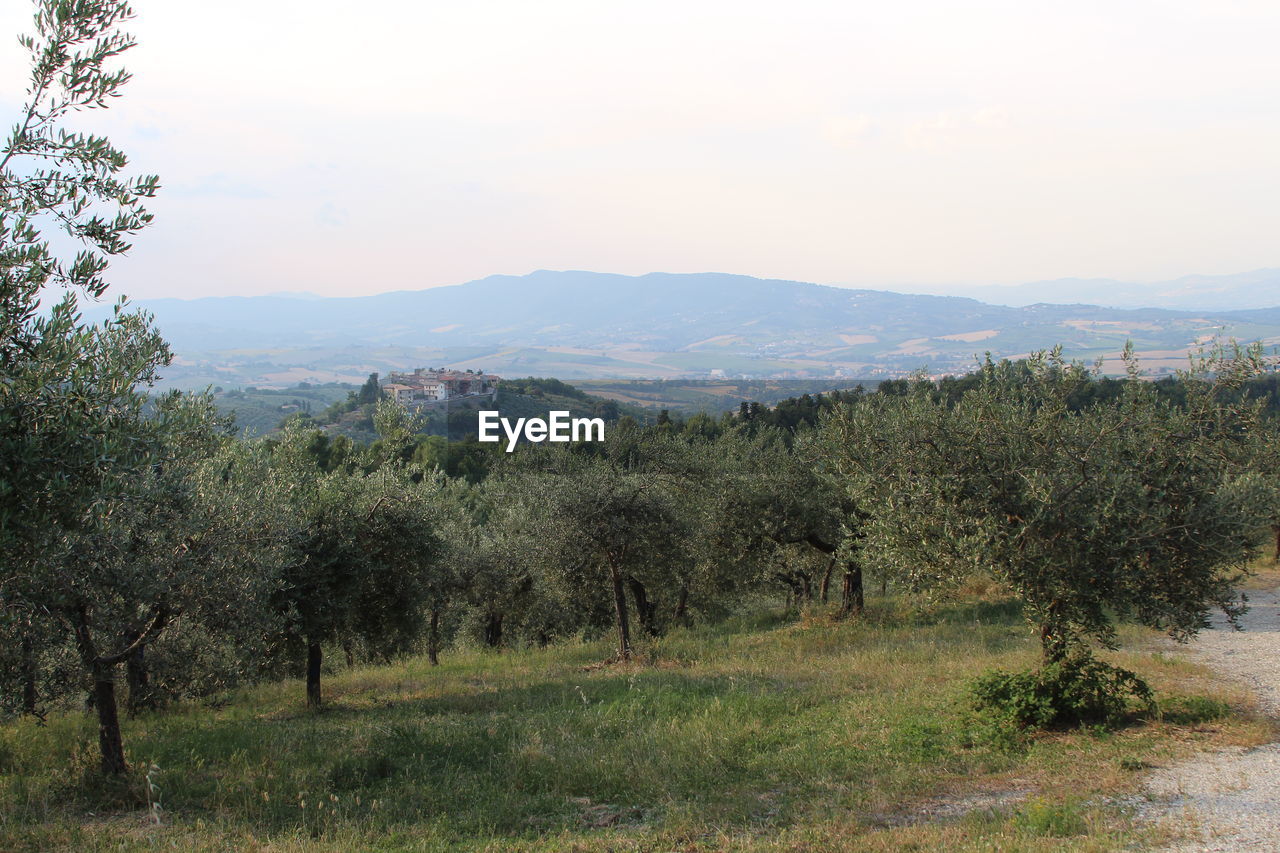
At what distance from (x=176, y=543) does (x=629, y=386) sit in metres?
123

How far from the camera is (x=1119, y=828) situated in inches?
303

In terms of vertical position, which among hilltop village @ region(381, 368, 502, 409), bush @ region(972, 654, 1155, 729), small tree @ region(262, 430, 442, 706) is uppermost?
hilltop village @ region(381, 368, 502, 409)

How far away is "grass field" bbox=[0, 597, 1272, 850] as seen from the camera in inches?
313

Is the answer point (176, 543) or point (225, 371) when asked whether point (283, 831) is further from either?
point (225, 371)

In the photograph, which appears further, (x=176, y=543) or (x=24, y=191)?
(x=176, y=543)

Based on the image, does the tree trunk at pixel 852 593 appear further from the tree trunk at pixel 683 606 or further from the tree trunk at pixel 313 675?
the tree trunk at pixel 313 675

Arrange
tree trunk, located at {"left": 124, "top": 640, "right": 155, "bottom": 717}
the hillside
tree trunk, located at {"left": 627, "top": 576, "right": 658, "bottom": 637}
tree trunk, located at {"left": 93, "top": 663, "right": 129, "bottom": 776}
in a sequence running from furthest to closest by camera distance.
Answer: the hillside, tree trunk, located at {"left": 627, "top": 576, "right": 658, "bottom": 637}, tree trunk, located at {"left": 124, "top": 640, "right": 155, "bottom": 717}, tree trunk, located at {"left": 93, "top": 663, "right": 129, "bottom": 776}

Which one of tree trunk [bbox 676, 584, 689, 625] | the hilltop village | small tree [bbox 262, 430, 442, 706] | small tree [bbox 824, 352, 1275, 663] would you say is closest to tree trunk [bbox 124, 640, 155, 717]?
small tree [bbox 262, 430, 442, 706]

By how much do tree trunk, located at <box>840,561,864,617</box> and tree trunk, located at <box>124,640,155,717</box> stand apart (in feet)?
58.6

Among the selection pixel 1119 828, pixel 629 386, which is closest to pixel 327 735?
pixel 1119 828

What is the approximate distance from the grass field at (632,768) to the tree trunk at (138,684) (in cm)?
46

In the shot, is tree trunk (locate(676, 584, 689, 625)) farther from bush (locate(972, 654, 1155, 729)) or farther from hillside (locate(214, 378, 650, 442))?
hillside (locate(214, 378, 650, 442))

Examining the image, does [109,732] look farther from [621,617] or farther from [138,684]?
[621,617]

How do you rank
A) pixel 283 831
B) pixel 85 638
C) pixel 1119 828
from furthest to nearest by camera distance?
pixel 85 638, pixel 283 831, pixel 1119 828
